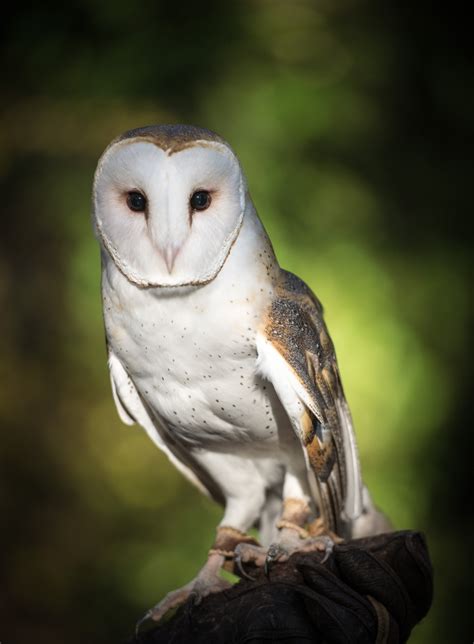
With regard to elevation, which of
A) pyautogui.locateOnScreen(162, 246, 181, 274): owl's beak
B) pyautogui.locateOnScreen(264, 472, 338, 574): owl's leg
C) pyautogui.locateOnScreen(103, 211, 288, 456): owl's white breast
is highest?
pyautogui.locateOnScreen(162, 246, 181, 274): owl's beak

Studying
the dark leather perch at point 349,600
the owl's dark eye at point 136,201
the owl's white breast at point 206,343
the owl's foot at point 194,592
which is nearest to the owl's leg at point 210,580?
the owl's foot at point 194,592

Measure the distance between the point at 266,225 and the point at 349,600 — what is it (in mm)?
1381

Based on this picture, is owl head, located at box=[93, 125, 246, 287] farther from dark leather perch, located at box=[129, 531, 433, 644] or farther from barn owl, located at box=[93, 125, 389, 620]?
dark leather perch, located at box=[129, 531, 433, 644]

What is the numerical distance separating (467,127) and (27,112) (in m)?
1.42

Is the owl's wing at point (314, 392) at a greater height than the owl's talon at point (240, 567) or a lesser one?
greater

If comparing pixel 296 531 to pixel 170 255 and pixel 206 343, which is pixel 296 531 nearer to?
pixel 206 343

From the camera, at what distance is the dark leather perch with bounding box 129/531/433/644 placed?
103 cm

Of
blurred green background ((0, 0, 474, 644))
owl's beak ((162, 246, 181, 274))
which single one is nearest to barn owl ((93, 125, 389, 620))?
owl's beak ((162, 246, 181, 274))

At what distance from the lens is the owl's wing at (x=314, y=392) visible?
3.62ft

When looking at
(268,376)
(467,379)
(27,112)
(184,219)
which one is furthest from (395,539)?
(27,112)

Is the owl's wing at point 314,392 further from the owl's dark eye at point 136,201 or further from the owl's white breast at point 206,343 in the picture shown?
the owl's dark eye at point 136,201

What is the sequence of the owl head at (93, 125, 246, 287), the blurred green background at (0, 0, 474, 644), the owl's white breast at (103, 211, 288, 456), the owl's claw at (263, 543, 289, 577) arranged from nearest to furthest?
the owl head at (93, 125, 246, 287), the owl's white breast at (103, 211, 288, 456), the owl's claw at (263, 543, 289, 577), the blurred green background at (0, 0, 474, 644)

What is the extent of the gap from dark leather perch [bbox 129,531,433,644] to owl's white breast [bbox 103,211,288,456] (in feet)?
0.76

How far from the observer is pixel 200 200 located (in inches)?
40.1
